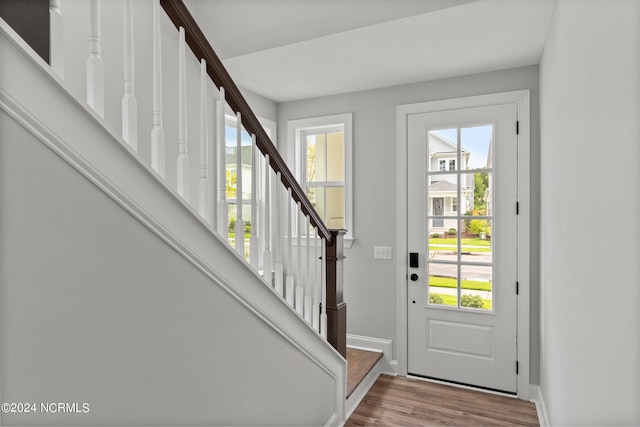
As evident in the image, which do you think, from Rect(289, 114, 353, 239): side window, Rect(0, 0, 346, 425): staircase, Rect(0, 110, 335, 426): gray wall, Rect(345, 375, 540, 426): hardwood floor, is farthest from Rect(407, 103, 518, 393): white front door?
Rect(0, 110, 335, 426): gray wall

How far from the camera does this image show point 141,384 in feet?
3.38

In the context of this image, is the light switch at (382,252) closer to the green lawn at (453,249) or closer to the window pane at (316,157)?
the green lawn at (453,249)

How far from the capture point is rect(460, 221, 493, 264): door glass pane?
2820 mm

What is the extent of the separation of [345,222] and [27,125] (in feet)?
8.87

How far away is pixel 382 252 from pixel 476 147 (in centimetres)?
115

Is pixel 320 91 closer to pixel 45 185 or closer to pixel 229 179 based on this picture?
pixel 229 179

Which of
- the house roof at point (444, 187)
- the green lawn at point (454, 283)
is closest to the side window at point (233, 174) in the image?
the house roof at point (444, 187)

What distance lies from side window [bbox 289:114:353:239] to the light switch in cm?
27

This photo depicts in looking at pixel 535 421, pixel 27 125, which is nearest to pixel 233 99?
pixel 27 125

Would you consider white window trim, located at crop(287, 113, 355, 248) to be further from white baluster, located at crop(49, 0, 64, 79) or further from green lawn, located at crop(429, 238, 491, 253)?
white baluster, located at crop(49, 0, 64, 79)

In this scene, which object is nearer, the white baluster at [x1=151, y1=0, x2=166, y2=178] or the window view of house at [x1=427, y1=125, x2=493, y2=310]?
the white baluster at [x1=151, y1=0, x2=166, y2=178]

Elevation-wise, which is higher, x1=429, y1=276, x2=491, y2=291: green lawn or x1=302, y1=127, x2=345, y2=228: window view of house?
x1=302, y1=127, x2=345, y2=228: window view of house

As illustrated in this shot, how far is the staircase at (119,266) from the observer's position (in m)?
0.76

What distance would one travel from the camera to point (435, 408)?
256 centimetres
